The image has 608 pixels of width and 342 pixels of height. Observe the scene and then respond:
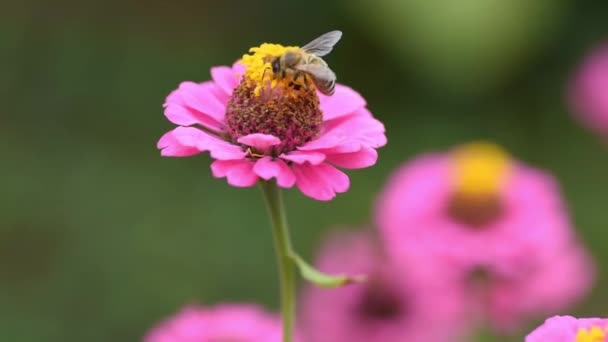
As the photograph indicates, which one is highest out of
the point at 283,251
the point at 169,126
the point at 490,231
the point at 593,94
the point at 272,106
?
the point at 169,126

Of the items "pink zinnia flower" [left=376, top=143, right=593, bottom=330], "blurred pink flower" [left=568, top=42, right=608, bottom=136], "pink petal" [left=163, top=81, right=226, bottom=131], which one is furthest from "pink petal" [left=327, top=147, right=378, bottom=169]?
"blurred pink flower" [left=568, top=42, right=608, bottom=136]

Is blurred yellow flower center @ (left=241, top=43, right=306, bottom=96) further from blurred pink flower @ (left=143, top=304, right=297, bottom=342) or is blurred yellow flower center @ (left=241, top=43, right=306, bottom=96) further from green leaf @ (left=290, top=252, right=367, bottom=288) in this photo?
blurred pink flower @ (left=143, top=304, right=297, bottom=342)

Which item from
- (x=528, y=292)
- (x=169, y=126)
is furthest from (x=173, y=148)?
(x=169, y=126)

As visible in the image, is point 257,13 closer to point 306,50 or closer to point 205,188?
point 205,188

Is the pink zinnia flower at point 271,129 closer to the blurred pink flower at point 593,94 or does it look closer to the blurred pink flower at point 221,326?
the blurred pink flower at point 221,326

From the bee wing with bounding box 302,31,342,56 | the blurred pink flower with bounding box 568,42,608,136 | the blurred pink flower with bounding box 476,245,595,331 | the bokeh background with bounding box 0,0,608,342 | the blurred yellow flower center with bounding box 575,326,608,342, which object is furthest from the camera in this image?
the bokeh background with bounding box 0,0,608,342

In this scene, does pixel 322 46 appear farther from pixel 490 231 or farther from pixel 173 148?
pixel 490 231

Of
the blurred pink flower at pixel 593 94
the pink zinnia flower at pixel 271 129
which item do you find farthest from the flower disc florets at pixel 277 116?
the blurred pink flower at pixel 593 94
